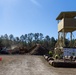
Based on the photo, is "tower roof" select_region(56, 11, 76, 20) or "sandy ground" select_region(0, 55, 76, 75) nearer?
"sandy ground" select_region(0, 55, 76, 75)

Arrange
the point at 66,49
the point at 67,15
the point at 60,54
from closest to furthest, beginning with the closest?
the point at 66,49, the point at 60,54, the point at 67,15

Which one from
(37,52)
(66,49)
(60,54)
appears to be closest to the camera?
(66,49)

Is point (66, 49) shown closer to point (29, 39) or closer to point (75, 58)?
point (75, 58)

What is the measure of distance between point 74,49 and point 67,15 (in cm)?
1099

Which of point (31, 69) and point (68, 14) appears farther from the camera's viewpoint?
point (68, 14)

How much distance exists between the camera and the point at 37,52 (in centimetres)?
6131

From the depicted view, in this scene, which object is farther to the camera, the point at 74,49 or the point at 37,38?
the point at 37,38

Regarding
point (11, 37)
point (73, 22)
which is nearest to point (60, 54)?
point (73, 22)

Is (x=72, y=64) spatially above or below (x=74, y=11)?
below

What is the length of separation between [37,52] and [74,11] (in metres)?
27.2

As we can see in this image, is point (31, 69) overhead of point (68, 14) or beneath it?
beneath

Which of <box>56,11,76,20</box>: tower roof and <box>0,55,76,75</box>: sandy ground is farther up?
<box>56,11,76,20</box>: tower roof

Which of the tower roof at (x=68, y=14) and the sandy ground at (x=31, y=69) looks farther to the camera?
the tower roof at (x=68, y=14)

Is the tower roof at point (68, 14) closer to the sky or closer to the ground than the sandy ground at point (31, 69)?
closer to the sky
